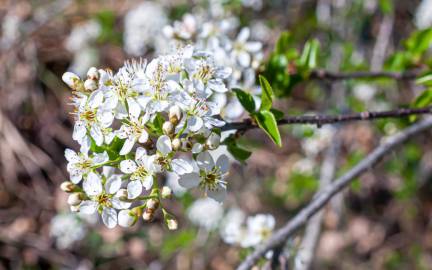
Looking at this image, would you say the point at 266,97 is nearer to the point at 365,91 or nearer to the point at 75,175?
the point at 75,175

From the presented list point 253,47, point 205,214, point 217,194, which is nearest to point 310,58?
point 253,47

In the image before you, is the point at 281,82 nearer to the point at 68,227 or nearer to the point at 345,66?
the point at 345,66

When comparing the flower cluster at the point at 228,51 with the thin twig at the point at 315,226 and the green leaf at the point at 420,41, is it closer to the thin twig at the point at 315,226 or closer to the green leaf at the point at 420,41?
the thin twig at the point at 315,226

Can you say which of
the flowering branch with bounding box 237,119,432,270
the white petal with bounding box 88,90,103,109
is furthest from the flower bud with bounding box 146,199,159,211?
the flowering branch with bounding box 237,119,432,270

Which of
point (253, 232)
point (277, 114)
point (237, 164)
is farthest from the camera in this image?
point (237, 164)

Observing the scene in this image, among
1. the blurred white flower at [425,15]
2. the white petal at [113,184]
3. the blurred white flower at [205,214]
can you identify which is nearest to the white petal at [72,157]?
the white petal at [113,184]

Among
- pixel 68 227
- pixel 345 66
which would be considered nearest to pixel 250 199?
pixel 68 227

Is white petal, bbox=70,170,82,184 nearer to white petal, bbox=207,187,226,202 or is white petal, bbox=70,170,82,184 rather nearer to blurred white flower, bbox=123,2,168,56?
white petal, bbox=207,187,226,202
